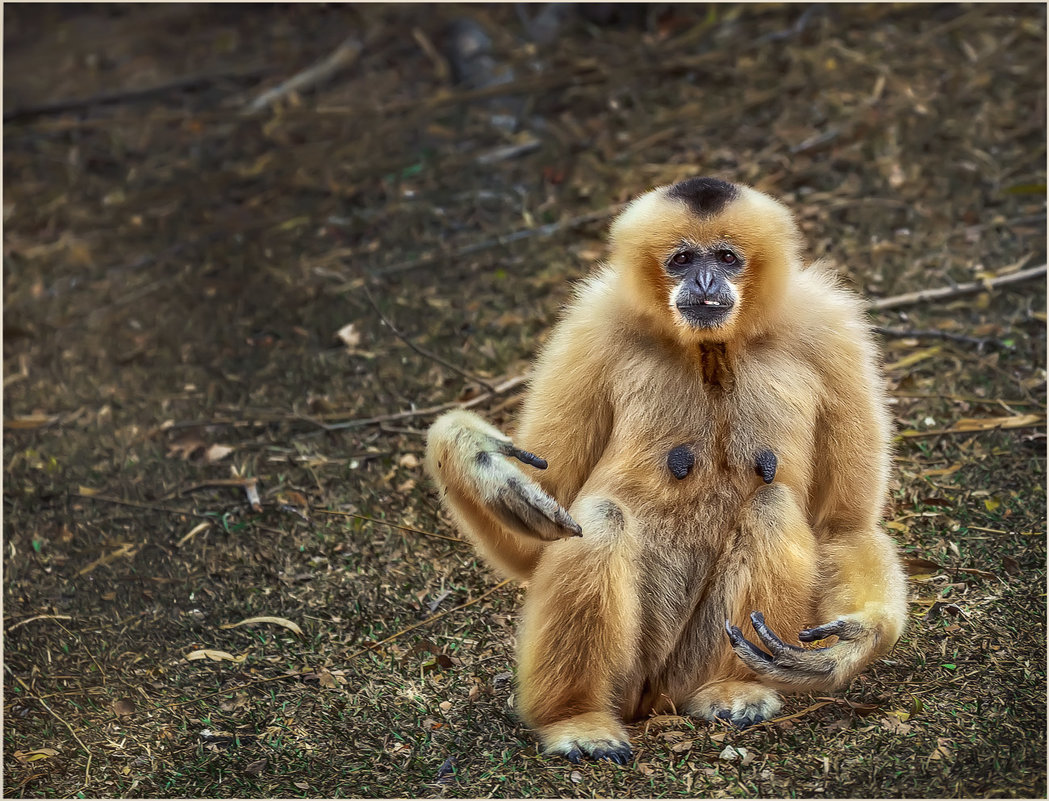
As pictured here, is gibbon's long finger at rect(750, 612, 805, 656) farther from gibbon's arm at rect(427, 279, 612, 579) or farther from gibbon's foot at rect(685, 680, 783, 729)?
gibbon's arm at rect(427, 279, 612, 579)

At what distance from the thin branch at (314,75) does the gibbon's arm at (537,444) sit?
6564 mm

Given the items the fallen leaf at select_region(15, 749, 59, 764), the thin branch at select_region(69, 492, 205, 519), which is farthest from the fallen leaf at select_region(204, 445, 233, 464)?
the fallen leaf at select_region(15, 749, 59, 764)

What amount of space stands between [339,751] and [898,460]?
3177 millimetres

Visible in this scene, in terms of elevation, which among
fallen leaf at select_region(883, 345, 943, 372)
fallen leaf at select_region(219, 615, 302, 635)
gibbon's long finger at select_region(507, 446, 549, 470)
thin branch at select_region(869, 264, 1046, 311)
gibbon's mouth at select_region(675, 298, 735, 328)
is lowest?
fallen leaf at select_region(219, 615, 302, 635)

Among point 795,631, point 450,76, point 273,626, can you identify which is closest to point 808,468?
point 795,631

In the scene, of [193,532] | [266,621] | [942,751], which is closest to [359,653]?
[266,621]

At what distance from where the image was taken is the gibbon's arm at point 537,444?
13.7 ft

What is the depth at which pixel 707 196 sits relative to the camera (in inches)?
165

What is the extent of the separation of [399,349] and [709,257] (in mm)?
3380

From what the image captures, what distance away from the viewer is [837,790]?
393cm

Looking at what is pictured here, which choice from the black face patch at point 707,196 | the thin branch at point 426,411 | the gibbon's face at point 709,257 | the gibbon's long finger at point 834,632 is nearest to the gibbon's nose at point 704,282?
the gibbon's face at point 709,257

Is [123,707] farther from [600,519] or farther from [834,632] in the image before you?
[834,632]

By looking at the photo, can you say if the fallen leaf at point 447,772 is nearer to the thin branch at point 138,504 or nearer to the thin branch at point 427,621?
the thin branch at point 427,621

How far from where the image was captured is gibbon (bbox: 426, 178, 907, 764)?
13.5 feet
